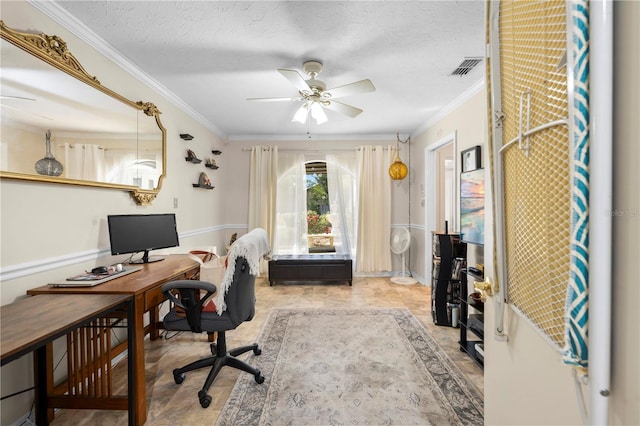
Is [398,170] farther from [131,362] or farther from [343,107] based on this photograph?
[131,362]

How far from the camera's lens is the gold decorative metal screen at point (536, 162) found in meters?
0.57

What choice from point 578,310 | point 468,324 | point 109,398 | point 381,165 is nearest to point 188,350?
point 109,398

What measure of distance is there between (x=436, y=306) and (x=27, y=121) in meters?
3.44

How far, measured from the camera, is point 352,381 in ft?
6.68

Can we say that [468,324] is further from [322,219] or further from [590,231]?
[322,219]

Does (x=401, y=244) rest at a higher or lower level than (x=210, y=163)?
lower

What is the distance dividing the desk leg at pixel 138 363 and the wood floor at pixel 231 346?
0.34ft

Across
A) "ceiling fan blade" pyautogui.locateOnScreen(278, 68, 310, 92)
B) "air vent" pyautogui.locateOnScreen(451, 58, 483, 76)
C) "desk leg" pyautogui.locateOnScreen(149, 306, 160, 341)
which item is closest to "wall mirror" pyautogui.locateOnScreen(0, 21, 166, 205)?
"desk leg" pyautogui.locateOnScreen(149, 306, 160, 341)

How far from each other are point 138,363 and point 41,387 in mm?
605

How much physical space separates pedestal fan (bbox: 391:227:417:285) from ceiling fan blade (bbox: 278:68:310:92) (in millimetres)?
2957

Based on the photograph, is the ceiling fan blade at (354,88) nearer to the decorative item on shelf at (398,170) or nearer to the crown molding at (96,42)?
the crown molding at (96,42)

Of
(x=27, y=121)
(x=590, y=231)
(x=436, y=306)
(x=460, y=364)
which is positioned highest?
(x=27, y=121)

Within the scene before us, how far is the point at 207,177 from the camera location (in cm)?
415

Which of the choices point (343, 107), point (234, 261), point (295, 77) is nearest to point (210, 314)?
point (234, 261)
